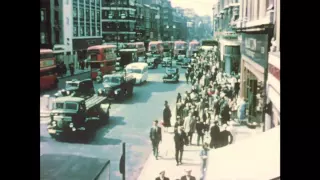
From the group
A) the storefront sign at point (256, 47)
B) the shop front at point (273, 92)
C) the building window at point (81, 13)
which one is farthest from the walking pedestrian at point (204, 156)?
the building window at point (81, 13)

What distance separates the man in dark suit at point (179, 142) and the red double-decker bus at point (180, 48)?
564mm

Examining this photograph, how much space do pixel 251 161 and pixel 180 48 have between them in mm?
953

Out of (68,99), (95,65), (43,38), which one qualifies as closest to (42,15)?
(43,38)

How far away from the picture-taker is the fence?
2928 millimetres

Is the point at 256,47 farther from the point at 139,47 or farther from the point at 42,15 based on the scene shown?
the point at 42,15

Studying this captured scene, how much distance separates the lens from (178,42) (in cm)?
315

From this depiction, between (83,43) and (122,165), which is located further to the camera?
(83,43)

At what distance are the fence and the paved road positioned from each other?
83 millimetres

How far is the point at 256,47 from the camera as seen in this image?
9.43ft

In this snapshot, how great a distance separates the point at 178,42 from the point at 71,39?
2.53ft

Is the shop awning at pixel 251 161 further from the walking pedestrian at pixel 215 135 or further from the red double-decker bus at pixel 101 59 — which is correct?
the red double-decker bus at pixel 101 59
